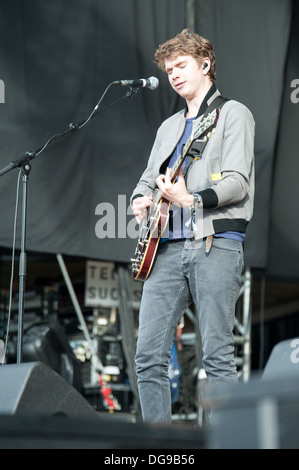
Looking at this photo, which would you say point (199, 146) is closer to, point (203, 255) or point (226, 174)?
point (226, 174)

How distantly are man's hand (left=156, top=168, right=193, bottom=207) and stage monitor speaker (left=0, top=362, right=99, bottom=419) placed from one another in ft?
2.90

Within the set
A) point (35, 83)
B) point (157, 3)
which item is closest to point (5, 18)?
point (35, 83)

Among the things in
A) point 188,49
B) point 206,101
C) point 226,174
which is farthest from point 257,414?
point 188,49

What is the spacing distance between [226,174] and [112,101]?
2.43m

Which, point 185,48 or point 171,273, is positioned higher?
point 185,48

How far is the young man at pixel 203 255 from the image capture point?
2.44m

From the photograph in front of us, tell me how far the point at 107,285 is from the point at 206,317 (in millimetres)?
2879

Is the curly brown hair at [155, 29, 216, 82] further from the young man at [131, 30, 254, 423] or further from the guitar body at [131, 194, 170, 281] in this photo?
the guitar body at [131, 194, 170, 281]

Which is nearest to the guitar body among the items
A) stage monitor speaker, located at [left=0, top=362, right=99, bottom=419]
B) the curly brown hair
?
the curly brown hair

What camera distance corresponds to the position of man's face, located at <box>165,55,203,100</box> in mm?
2705

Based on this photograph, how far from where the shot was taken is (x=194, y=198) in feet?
7.95

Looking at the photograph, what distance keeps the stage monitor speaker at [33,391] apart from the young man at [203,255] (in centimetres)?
80
